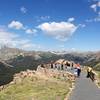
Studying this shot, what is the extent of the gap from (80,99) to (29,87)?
1521cm

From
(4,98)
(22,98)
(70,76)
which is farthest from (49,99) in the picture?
(70,76)

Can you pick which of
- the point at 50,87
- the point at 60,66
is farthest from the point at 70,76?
the point at 60,66

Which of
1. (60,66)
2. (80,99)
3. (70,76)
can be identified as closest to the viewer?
(80,99)

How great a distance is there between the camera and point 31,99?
109 feet

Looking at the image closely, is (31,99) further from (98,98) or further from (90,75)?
(90,75)

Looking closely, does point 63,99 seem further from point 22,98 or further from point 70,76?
point 70,76

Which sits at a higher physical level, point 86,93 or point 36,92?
point 86,93

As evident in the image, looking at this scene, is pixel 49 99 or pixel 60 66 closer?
pixel 49 99

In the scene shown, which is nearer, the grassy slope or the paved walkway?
the paved walkway

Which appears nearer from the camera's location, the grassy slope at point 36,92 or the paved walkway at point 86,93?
the paved walkway at point 86,93

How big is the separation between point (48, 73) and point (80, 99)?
3193 centimetres

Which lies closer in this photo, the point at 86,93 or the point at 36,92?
the point at 86,93

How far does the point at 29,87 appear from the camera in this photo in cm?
4431

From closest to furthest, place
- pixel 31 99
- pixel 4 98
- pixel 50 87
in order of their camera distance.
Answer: pixel 31 99, pixel 4 98, pixel 50 87
